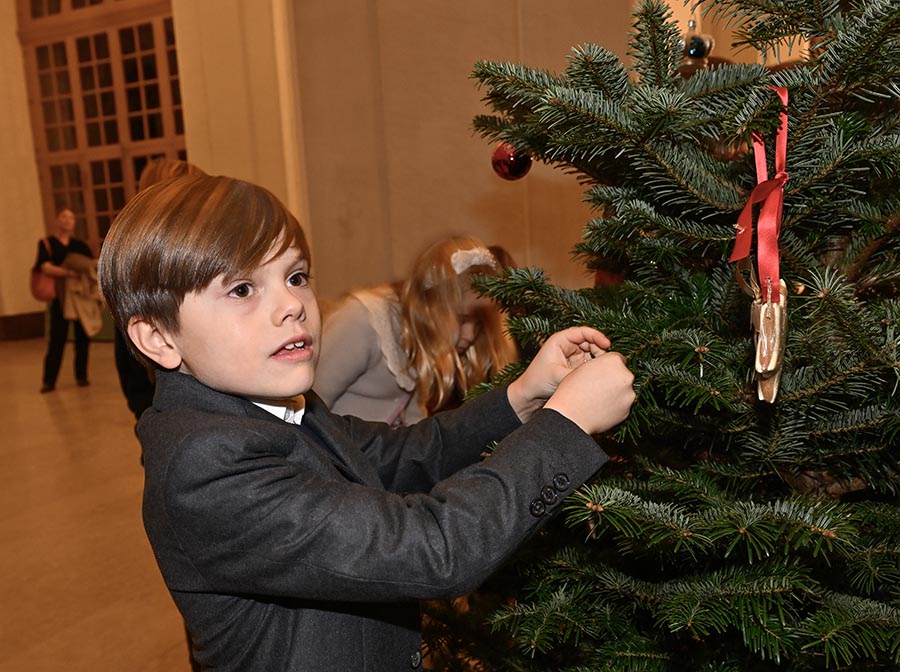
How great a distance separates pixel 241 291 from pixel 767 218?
718mm

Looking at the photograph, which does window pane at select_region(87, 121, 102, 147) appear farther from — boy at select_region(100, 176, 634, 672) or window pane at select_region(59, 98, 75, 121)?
boy at select_region(100, 176, 634, 672)

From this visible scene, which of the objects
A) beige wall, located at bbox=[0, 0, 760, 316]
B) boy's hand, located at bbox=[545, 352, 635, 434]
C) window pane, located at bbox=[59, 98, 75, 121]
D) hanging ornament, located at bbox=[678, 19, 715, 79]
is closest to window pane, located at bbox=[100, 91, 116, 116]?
window pane, located at bbox=[59, 98, 75, 121]

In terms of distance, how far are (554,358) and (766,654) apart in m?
0.52

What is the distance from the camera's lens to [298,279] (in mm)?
1298

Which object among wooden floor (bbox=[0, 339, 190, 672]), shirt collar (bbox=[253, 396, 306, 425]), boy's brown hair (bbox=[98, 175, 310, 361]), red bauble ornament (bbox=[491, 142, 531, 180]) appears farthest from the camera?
wooden floor (bbox=[0, 339, 190, 672])

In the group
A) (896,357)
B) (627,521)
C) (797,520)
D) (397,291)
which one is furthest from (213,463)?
(397,291)

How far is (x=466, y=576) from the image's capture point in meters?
1.09

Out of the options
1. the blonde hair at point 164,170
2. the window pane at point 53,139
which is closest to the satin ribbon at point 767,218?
the blonde hair at point 164,170

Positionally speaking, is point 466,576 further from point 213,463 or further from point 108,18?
point 108,18

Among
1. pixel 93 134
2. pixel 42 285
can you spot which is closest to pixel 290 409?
pixel 42 285

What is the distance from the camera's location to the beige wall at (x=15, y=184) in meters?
14.2

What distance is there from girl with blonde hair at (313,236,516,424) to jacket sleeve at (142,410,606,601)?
1748mm

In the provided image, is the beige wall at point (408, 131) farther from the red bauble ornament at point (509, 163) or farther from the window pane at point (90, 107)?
the window pane at point (90, 107)

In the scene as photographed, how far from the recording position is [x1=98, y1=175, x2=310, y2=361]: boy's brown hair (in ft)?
3.93
